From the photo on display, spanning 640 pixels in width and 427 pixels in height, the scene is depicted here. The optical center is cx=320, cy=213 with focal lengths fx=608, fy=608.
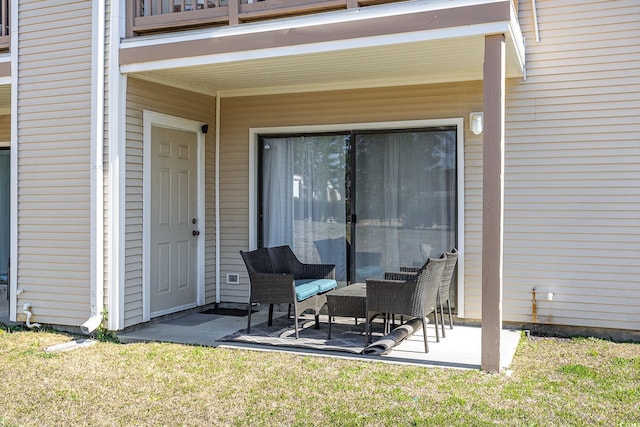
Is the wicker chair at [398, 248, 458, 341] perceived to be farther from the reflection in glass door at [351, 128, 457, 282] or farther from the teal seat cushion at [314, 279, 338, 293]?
the teal seat cushion at [314, 279, 338, 293]

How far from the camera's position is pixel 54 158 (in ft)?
19.9

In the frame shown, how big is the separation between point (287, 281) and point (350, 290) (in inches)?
25.6

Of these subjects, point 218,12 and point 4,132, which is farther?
point 4,132

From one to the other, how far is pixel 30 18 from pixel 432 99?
4.18 metres

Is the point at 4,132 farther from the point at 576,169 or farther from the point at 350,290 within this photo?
the point at 576,169

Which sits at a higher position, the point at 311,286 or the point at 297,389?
the point at 311,286

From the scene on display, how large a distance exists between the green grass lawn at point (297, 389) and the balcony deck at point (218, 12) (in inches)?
116

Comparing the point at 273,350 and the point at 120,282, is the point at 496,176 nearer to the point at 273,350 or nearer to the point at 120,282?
the point at 273,350

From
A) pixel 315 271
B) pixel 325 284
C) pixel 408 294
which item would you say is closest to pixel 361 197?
pixel 315 271

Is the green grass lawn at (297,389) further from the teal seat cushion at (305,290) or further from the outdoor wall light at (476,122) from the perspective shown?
the outdoor wall light at (476,122)

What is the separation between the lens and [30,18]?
6.15 m

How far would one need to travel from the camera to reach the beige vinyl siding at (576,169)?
564cm

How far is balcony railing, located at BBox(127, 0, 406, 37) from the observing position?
5.21 meters

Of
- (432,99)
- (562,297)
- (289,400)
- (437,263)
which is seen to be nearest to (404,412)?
(289,400)
